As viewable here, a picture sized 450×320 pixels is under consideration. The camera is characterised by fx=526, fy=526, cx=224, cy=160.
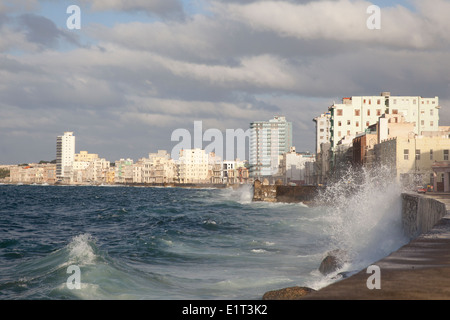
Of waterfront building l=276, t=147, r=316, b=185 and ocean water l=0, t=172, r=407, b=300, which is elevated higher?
waterfront building l=276, t=147, r=316, b=185

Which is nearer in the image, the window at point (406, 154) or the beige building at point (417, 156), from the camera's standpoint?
the beige building at point (417, 156)

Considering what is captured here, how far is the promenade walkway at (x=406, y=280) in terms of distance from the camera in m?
6.06

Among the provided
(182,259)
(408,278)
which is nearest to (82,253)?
(182,259)

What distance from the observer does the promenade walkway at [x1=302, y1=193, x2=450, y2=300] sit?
606 centimetres

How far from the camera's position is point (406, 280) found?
7059 mm

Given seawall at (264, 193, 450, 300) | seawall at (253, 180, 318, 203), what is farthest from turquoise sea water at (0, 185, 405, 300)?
seawall at (253, 180, 318, 203)

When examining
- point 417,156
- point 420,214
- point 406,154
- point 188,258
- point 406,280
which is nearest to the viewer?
point 406,280

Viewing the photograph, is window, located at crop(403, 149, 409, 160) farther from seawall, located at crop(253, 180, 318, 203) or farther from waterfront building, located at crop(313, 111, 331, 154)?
waterfront building, located at crop(313, 111, 331, 154)

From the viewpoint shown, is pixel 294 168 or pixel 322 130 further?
pixel 294 168

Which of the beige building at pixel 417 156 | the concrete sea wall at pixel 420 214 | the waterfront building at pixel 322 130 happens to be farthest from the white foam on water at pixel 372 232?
the waterfront building at pixel 322 130

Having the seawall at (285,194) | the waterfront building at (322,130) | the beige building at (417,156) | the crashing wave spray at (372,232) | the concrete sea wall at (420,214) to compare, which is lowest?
the seawall at (285,194)

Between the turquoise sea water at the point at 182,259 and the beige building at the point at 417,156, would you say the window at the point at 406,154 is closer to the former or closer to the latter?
the beige building at the point at 417,156

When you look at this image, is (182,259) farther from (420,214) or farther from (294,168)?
(294,168)
